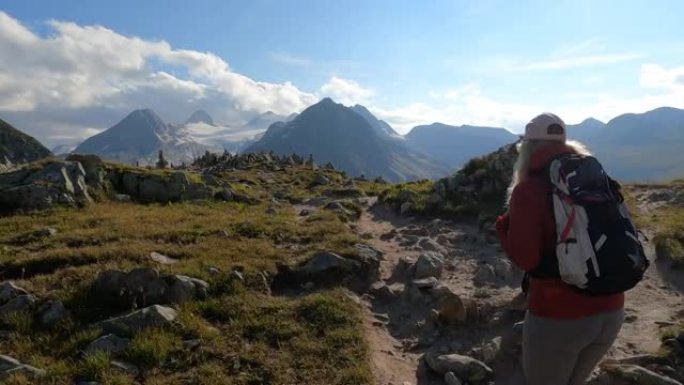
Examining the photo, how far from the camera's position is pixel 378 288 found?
42.4ft

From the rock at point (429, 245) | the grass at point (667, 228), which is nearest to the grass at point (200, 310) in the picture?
the rock at point (429, 245)

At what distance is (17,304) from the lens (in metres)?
10.3

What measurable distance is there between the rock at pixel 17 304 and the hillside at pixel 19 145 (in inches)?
6917

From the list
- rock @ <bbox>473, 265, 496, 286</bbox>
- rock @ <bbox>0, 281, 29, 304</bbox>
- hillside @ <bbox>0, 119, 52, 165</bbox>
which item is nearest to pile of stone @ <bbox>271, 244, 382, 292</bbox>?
rock @ <bbox>473, 265, 496, 286</bbox>

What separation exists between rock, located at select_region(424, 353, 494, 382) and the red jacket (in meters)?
3.96

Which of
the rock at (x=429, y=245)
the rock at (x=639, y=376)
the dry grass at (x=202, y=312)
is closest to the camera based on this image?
the rock at (x=639, y=376)

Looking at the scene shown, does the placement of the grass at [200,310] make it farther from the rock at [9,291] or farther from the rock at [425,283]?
the rock at [425,283]

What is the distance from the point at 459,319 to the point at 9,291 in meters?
9.38

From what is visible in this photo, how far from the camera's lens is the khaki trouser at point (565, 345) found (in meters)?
5.23

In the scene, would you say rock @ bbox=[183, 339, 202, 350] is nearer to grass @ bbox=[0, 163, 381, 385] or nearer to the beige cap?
grass @ bbox=[0, 163, 381, 385]

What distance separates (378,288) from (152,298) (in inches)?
209

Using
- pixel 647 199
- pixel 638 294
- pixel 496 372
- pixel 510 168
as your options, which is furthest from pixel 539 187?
pixel 647 199

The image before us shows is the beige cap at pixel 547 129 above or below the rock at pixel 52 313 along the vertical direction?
above

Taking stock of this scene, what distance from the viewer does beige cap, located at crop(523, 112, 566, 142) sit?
5719mm
